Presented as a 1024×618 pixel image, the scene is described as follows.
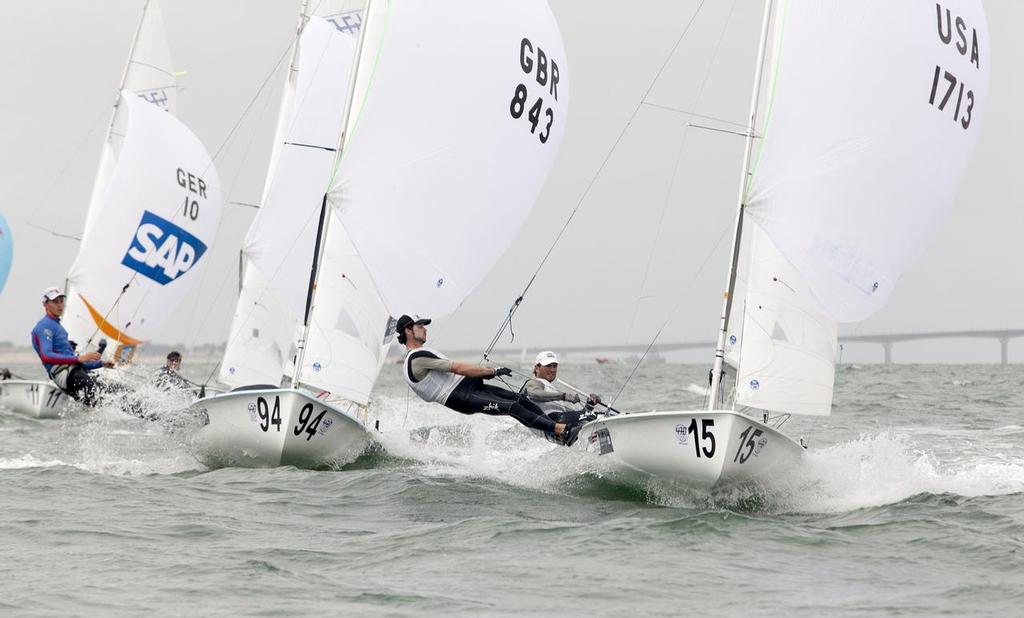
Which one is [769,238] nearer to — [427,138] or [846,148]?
[846,148]

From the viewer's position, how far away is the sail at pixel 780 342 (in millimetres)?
8570

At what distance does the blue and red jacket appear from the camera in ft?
40.6

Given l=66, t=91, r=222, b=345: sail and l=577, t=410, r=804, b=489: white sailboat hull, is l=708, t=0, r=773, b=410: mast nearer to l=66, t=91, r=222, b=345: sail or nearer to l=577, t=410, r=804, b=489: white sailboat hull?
l=577, t=410, r=804, b=489: white sailboat hull

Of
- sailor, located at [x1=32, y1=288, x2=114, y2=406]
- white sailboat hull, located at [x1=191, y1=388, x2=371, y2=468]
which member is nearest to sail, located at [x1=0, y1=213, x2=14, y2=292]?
sailor, located at [x1=32, y1=288, x2=114, y2=406]

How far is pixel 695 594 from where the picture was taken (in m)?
5.71

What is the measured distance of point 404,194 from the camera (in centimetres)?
1033

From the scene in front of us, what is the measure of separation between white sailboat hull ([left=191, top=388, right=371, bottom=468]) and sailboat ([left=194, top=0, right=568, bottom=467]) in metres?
0.01

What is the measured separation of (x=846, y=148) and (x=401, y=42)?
13.0 feet

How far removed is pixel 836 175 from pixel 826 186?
10 cm

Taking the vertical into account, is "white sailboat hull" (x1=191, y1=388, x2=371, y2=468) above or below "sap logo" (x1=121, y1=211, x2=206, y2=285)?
below

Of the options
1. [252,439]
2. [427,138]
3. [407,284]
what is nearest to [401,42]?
[427,138]

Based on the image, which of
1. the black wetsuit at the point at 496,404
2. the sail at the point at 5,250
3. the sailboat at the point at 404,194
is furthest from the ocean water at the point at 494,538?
the sail at the point at 5,250

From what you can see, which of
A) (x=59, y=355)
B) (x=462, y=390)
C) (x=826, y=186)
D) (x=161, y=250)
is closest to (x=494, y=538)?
(x=462, y=390)

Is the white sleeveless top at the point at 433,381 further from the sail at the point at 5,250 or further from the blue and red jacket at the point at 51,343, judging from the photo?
the sail at the point at 5,250
